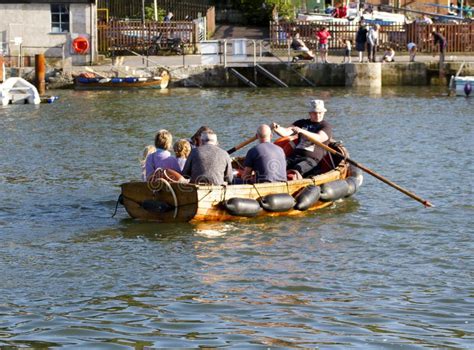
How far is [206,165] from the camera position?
18.7m

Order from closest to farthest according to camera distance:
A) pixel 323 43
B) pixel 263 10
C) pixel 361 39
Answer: pixel 361 39 < pixel 323 43 < pixel 263 10

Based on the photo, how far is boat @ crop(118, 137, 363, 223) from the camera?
729 inches

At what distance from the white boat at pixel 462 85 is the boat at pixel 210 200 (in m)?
24.8

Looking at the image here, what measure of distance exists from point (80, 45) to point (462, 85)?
14816mm

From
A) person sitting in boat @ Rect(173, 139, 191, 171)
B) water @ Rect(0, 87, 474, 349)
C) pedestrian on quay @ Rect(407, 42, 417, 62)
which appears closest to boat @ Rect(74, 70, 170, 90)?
pedestrian on quay @ Rect(407, 42, 417, 62)

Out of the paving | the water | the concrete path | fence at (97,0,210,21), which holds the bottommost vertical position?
the water

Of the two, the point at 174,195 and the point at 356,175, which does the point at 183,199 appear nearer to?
the point at 174,195

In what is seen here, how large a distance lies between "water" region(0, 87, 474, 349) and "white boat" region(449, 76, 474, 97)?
1443 cm

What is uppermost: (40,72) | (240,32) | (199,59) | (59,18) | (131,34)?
(59,18)

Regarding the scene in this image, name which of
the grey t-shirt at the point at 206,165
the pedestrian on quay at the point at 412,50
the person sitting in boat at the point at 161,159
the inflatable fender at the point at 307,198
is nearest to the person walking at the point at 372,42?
the pedestrian on quay at the point at 412,50

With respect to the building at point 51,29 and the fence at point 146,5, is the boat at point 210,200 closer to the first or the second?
the building at point 51,29

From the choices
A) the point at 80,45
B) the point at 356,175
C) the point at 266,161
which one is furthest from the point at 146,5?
the point at 266,161

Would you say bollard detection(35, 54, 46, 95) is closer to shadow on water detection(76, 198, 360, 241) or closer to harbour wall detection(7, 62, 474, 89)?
harbour wall detection(7, 62, 474, 89)

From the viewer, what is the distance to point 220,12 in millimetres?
63344
